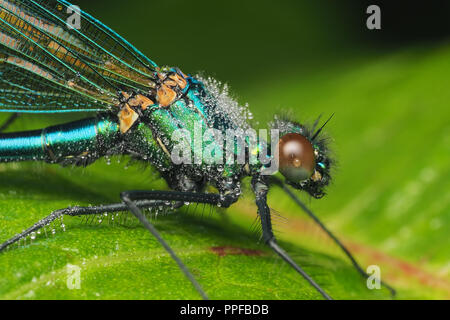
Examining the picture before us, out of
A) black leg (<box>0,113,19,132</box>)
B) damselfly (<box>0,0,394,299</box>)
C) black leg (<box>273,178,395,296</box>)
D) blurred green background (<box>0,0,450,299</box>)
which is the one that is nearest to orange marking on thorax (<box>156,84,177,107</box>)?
damselfly (<box>0,0,394,299</box>)

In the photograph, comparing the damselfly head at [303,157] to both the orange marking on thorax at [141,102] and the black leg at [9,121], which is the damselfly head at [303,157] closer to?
the orange marking on thorax at [141,102]

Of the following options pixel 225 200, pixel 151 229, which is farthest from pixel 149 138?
pixel 151 229

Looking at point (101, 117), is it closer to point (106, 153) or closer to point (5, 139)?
point (106, 153)

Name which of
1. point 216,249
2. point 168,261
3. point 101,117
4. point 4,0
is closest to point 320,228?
point 216,249

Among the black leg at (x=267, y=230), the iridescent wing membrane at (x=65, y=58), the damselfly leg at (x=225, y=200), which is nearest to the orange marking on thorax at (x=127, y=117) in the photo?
the iridescent wing membrane at (x=65, y=58)

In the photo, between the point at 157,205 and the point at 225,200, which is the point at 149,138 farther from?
the point at 225,200
